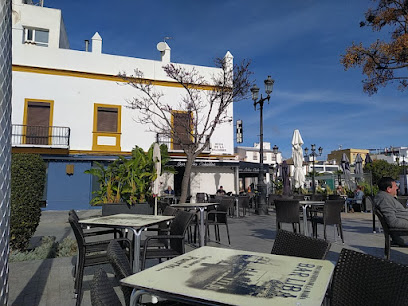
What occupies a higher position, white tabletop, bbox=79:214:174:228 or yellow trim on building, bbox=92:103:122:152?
yellow trim on building, bbox=92:103:122:152

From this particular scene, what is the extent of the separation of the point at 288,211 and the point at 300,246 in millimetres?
3954

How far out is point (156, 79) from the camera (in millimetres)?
17922

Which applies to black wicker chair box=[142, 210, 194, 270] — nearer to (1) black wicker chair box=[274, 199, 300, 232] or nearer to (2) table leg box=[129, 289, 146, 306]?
(2) table leg box=[129, 289, 146, 306]

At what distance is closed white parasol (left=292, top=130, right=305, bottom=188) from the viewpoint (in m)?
15.1

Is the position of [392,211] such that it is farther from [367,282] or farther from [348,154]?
[348,154]

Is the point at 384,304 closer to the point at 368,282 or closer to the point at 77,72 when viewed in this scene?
the point at 368,282

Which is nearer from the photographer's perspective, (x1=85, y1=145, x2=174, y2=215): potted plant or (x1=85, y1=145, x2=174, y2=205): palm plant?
(x1=85, y1=145, x2=174, y2=215): potted plant

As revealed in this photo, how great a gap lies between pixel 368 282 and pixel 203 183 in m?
16.9

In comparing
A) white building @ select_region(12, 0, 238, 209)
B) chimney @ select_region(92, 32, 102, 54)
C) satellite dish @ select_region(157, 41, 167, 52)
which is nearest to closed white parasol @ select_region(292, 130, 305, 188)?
white building @ select_region(12, 0, 238, 209)

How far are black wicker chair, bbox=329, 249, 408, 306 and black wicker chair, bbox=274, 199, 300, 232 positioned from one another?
426 centimetres

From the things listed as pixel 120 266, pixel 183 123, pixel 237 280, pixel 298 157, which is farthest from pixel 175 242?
pixel 183 123

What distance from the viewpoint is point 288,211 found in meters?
5.97

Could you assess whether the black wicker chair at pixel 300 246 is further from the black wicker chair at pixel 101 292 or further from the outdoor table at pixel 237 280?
the black wicker chair at pixel 101 292

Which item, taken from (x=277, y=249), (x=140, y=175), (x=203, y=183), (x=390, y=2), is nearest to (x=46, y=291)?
(x=277, y=249)
